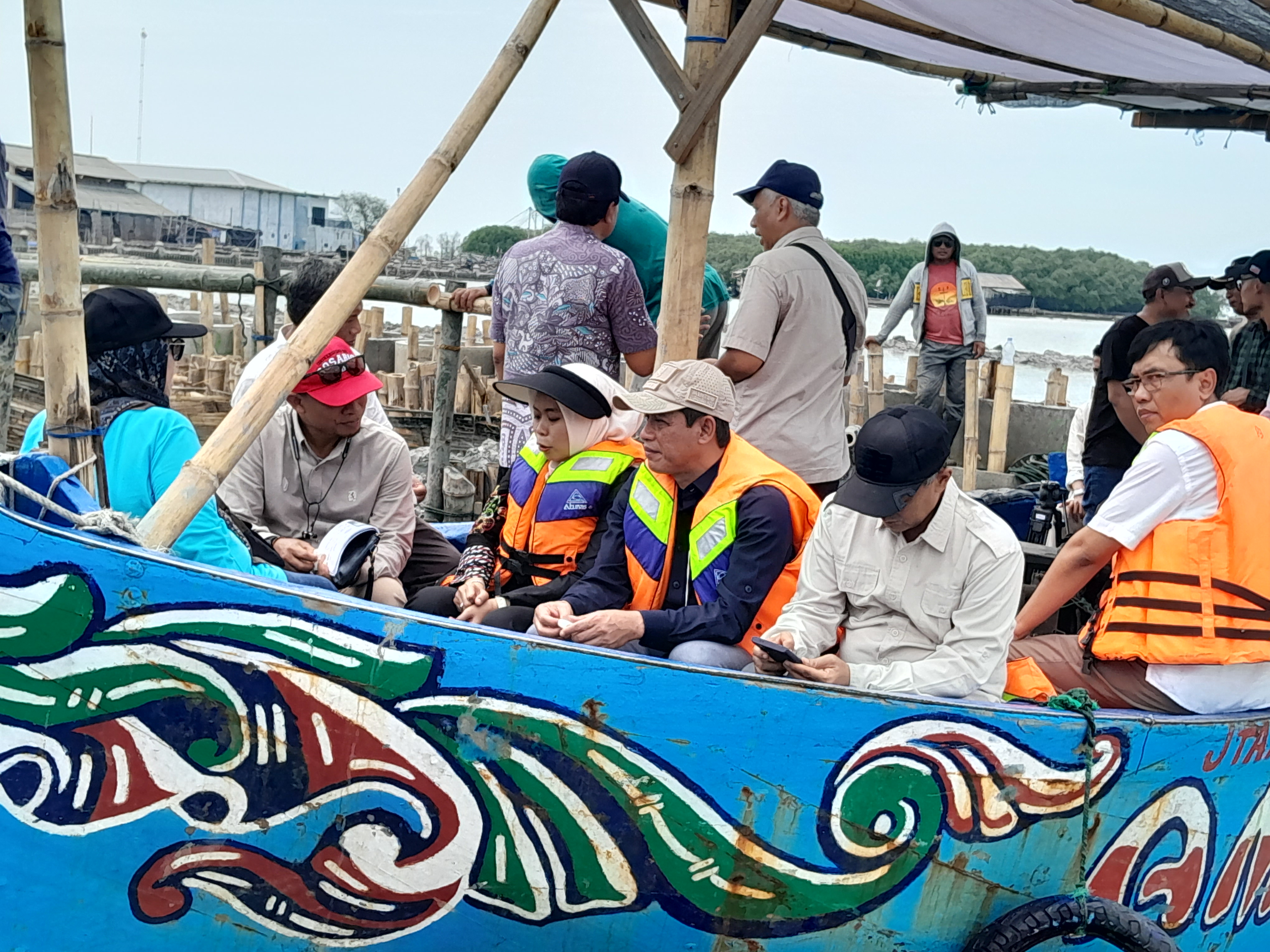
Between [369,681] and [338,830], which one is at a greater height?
[369,681]

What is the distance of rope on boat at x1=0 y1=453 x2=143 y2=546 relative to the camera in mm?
2270

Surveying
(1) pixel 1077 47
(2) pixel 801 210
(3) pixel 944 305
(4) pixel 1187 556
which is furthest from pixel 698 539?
(3) pixel 944 305

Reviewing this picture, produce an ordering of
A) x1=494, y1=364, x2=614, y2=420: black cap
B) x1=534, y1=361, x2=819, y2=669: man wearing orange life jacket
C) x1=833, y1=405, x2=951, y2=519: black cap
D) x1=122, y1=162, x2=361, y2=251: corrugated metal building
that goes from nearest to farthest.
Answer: x1=833, y1=405, x2=951, y2=519: black cap, x1=534, y1=361, x2=819, y2=669: man wearing orange life jacket, x1=494, y1=364, x2=614, y2=420: black cap, x1=122, y1=162, x2=361, y2=251: corrugated metal building

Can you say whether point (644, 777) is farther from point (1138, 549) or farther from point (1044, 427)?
point (1044, 427)

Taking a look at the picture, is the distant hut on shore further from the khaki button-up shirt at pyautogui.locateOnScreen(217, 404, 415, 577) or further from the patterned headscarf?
the patterned headscarf

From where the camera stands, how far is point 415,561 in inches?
156

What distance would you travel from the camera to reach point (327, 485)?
12.1ft

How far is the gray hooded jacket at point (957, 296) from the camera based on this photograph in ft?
26.9

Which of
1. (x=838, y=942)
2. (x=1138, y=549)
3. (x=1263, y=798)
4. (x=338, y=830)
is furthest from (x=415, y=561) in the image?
(x=1263, y=798)

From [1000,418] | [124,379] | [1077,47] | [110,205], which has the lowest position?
[1000,418]

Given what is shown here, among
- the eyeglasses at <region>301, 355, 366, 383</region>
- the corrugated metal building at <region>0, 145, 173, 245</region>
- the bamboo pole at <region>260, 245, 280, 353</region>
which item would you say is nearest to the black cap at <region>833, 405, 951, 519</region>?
the eyeglasses at <region>301, 355, 366, 383</region>

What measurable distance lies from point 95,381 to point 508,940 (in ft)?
5.30

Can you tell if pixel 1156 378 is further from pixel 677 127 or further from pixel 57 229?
pixel 57 229

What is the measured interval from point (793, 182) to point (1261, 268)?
6.23 ft
